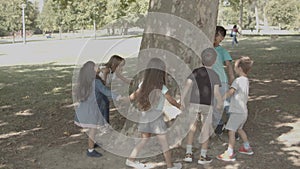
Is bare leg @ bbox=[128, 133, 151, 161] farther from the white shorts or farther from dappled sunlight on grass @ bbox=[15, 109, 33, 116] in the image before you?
dappled sunlight on grass @ bbox=[15, 109, 33, 116]

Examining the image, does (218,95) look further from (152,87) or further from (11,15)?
(11,15)

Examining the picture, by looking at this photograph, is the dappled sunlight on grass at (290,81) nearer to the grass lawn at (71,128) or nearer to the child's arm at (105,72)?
Result: the grass lawn at (71,128)

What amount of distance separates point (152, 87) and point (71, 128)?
2.59 meters

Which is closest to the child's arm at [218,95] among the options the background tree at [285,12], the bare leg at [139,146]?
the bare leg at [139,146]

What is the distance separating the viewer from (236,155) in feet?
16.3

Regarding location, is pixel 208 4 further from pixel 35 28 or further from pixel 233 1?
pixel 35 28

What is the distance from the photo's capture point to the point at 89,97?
4945mm

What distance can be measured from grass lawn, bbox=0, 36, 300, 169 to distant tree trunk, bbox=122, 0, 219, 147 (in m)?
1.05

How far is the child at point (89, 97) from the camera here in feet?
15.9

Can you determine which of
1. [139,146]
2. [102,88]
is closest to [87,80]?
[102,88]

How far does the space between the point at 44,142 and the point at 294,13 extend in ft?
179

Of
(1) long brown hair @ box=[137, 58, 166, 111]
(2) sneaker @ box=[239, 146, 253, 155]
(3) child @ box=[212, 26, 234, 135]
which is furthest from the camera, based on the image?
(3) child @ box=[212, 26, 234, 135]

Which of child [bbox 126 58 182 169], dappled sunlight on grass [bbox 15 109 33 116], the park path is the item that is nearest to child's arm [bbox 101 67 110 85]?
child [bbox 126 58 182 169]

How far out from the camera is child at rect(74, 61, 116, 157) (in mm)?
4855
